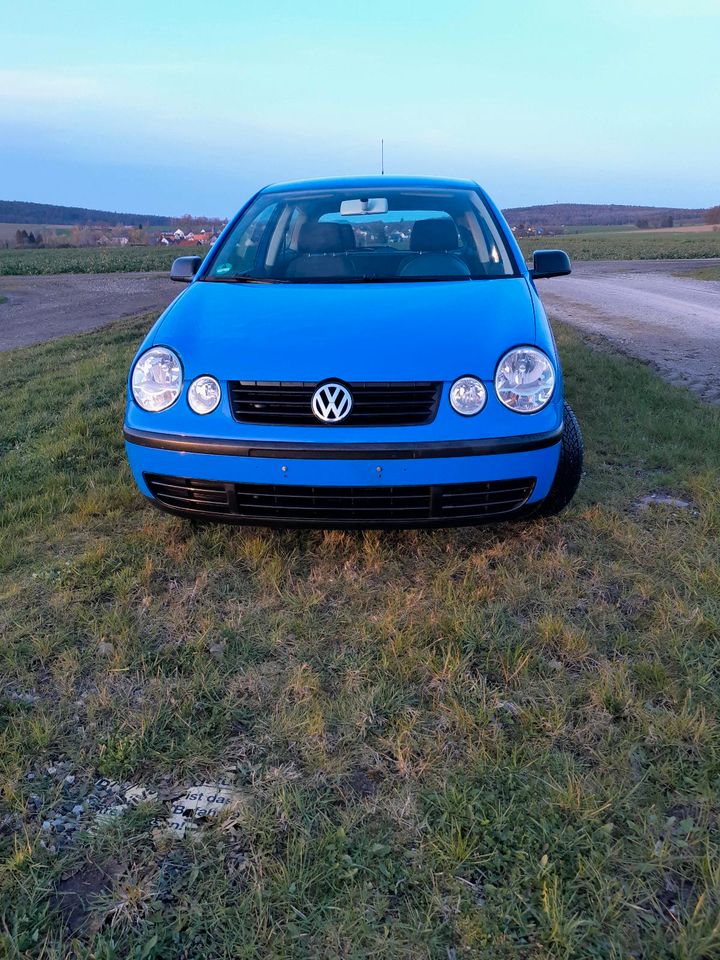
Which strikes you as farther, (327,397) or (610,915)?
(327,397)

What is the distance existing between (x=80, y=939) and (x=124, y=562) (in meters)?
1.70

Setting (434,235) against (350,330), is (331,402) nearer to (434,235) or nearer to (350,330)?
(350,330)

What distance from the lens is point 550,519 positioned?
329cm

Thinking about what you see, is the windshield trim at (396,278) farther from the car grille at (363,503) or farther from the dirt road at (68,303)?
the dirt road at (68,303)

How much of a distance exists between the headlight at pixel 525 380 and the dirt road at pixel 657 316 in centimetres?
335

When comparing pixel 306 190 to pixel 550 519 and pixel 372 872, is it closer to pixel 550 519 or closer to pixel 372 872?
pixel 550 519

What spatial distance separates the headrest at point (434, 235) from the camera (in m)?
3.63

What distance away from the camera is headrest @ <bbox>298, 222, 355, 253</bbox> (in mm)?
3729

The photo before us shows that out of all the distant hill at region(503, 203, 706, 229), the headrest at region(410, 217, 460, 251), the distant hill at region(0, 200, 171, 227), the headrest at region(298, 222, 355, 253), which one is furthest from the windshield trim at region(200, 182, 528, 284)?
the distant hill at region(0, 200, 171, 227)

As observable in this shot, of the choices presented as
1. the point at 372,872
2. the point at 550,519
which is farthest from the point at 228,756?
the point at 550,519

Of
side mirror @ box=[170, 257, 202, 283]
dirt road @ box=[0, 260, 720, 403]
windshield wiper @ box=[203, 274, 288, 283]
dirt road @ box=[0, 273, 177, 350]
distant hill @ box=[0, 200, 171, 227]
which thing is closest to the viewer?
windshield wiper @ box=[203, 274, 288, 283]

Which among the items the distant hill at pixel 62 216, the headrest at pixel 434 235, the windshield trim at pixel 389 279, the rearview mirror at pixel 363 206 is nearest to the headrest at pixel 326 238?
the rearview mirror at pixel 363 206

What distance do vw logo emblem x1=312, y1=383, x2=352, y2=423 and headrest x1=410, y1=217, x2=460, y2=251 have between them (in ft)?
4.83

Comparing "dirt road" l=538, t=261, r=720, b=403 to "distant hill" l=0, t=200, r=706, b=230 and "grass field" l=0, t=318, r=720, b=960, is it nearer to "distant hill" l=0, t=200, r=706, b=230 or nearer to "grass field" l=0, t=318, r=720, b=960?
"grass field" l=0, t=318, r=720, b=960
